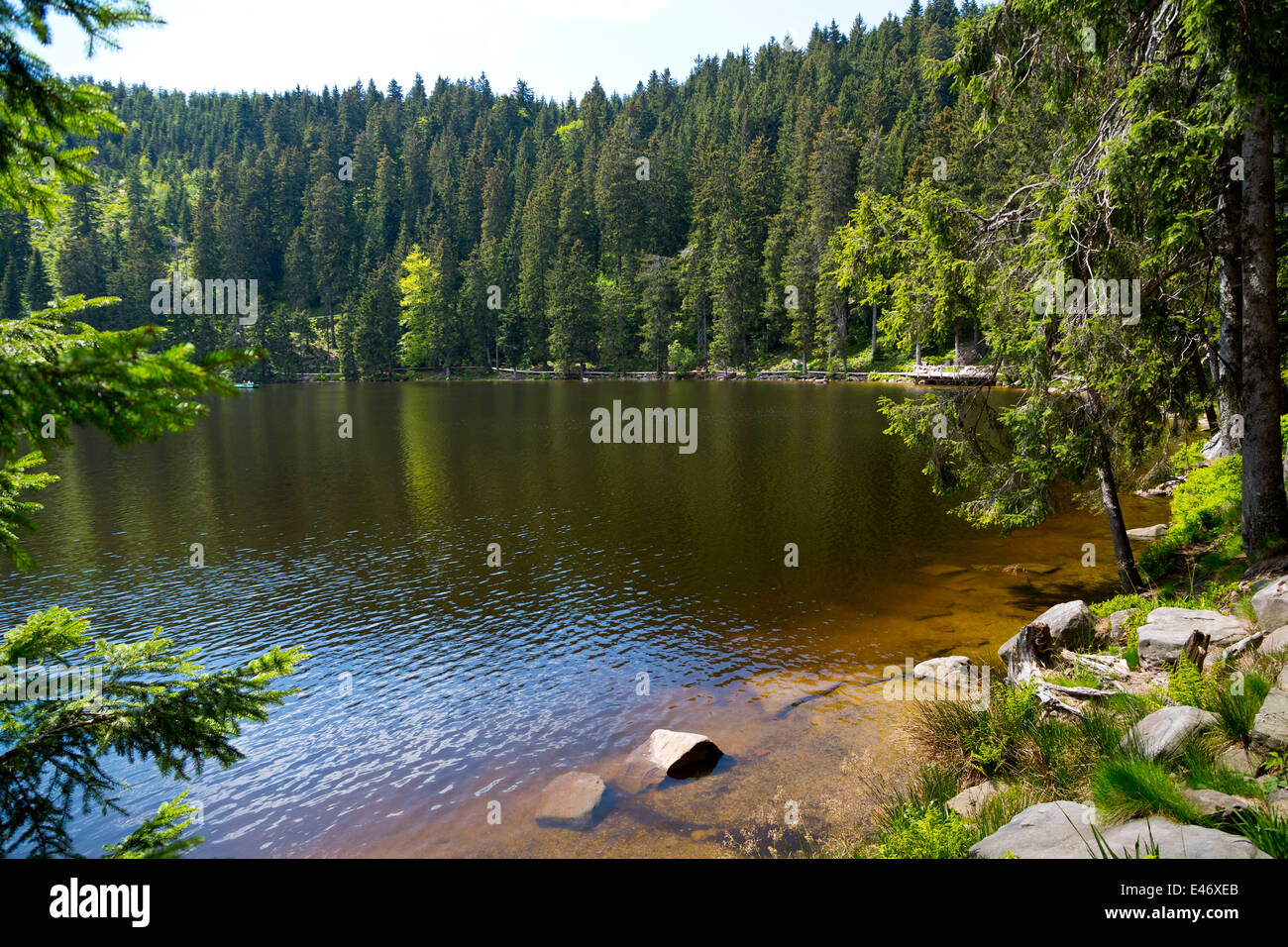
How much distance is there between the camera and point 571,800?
32.6ft

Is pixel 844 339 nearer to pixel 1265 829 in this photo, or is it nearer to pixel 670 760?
pixel 670 760

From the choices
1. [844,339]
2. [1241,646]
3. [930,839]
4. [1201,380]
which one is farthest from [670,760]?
[844,339]

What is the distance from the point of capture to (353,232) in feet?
413

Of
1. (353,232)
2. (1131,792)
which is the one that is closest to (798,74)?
(353,232)

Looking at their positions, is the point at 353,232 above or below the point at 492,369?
above

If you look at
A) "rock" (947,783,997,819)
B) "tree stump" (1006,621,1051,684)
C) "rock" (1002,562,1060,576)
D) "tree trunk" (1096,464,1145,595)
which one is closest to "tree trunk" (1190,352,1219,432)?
"tree trunk" (1096,464,1145,595)

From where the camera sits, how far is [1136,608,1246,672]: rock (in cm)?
900

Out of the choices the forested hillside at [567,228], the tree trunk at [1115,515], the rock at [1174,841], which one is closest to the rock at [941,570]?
the tree trunk at [1115,515]

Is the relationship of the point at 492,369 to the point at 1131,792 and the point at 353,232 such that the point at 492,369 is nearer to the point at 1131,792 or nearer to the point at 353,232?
the point at 353,232

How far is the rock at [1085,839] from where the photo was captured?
4602 millimetres

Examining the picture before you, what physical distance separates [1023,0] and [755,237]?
7849 centimetres

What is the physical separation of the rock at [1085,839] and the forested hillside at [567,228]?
64.1 metres

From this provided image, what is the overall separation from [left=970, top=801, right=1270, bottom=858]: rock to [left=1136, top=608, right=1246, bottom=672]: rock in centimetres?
424

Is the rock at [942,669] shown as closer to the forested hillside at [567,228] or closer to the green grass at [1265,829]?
the green grass at [1265,829]
